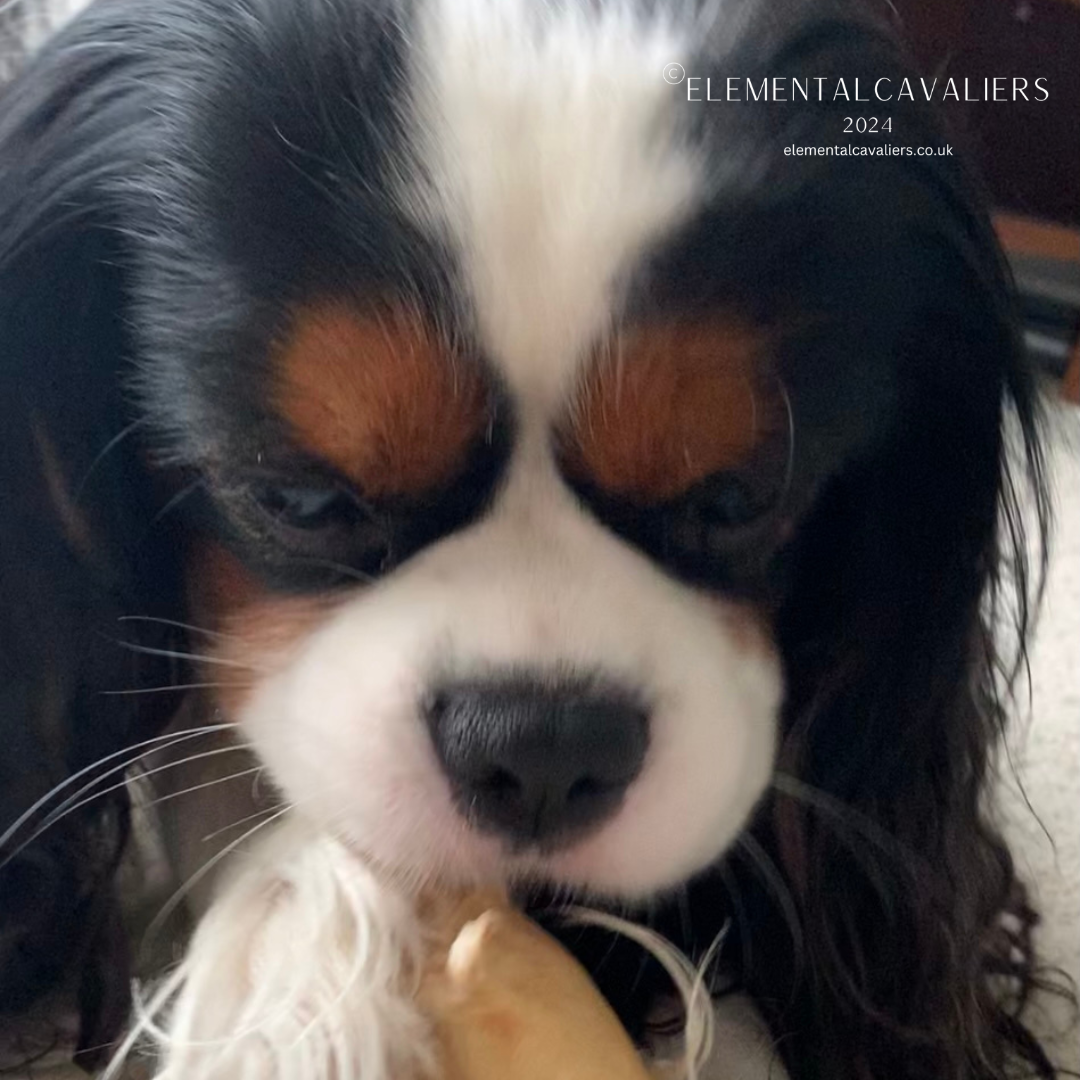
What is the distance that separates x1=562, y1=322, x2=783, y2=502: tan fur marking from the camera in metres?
0.73

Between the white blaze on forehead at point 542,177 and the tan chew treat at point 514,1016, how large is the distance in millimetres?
288

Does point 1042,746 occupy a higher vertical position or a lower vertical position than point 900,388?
lower

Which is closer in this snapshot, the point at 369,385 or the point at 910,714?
the point at 369,385

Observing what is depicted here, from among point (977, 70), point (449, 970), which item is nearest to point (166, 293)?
point (449, 970)

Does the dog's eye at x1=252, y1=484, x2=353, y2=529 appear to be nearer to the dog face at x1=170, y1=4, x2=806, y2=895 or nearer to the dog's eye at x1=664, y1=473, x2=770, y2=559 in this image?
the dog face at x1=170, y1=4, x2=806, y2=895

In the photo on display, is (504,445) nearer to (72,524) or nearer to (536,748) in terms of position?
(536,748)

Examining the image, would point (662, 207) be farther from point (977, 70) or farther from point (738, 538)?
point (977, 70)

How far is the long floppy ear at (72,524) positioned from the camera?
82cm

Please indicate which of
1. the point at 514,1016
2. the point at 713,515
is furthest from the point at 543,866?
the point at 713,515

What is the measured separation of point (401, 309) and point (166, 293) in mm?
149

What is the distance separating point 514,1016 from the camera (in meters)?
0.72

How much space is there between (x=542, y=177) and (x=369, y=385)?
5.4 inches

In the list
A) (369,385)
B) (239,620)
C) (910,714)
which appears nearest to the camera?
(369,385)

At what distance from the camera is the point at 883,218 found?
32.3 inches
